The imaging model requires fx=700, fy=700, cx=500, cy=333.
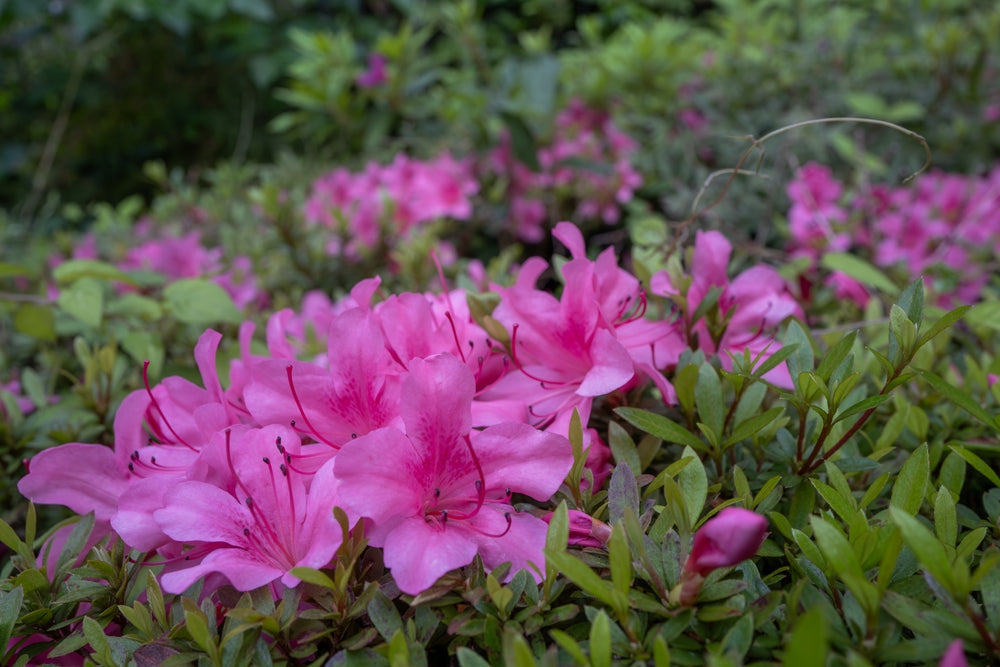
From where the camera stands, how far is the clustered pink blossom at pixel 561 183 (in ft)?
7.41

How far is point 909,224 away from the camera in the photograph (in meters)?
1.90

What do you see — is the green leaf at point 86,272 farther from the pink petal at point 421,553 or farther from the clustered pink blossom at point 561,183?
the clustered pink blossom at point 561,183

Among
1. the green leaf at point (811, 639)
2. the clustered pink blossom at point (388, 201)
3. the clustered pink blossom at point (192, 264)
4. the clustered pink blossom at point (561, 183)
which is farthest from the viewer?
the clustered pink blossom at point (561, 183)

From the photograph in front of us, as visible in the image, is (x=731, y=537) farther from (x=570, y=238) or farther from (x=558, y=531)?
(x=570, y=238)

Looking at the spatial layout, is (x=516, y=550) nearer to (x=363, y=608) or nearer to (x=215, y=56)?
(x=363, y=608)

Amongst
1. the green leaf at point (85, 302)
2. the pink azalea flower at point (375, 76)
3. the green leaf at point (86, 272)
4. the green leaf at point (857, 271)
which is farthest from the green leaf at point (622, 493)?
the pink azalea flower at point (375, 76)

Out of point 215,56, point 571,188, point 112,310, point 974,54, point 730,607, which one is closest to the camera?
point 730,607

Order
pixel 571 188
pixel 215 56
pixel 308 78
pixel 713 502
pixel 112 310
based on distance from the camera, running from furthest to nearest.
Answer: pixel 215 56 < pixel 308 78 < pixel 571 188 < pixel 112 310 < pixel 713 502

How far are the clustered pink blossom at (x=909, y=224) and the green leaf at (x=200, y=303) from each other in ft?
4.65

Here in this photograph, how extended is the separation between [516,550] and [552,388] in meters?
0.21

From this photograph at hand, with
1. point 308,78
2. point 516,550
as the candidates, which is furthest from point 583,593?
point 308,78

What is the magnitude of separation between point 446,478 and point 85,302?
0.80 meters

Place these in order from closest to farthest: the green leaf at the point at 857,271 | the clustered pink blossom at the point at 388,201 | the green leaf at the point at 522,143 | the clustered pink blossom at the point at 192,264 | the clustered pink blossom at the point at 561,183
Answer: the green leaf at the point at 857,271
the clustered pink blossom at the point at 192,264
the clustered pink blossom at the point at 388,201
the green leaf at the point at 522,143
the clustered pink blossom at the point at 561,183

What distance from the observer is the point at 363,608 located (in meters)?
0.55
